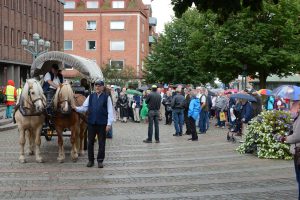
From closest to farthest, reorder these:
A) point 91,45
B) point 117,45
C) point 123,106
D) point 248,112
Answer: point 248,112 → point 123,106 → point 117,45 → point 91,45

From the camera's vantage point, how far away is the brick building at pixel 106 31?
8081cm

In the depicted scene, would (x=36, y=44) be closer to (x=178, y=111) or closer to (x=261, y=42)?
(x=178, y=111)

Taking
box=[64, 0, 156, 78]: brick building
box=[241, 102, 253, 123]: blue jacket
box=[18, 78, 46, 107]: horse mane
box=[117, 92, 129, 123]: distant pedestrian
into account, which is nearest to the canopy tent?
box=[18, 78, 46, 107]: horse mane

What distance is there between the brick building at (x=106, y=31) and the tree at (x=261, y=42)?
38.9 metres

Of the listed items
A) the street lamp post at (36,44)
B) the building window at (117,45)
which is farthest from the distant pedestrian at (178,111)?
the building window at (117,45)

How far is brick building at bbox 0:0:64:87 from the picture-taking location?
4981cm

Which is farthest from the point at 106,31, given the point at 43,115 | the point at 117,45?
the point at 43,115

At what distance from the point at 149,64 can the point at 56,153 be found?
42.9 meters

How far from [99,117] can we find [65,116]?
1007mm

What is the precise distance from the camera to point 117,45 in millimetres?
81062

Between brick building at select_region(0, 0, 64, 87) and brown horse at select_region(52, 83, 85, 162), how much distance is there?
35.4 metres

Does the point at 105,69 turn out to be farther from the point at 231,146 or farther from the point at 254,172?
the point at 254,172

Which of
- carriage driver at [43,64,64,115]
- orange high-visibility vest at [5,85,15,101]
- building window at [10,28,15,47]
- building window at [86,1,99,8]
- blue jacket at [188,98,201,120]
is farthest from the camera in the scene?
building window at [86,1,99,8]

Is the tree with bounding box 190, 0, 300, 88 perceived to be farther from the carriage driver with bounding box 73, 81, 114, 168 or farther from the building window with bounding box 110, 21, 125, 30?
the building window with bounding box 110, 21, 125, 30
